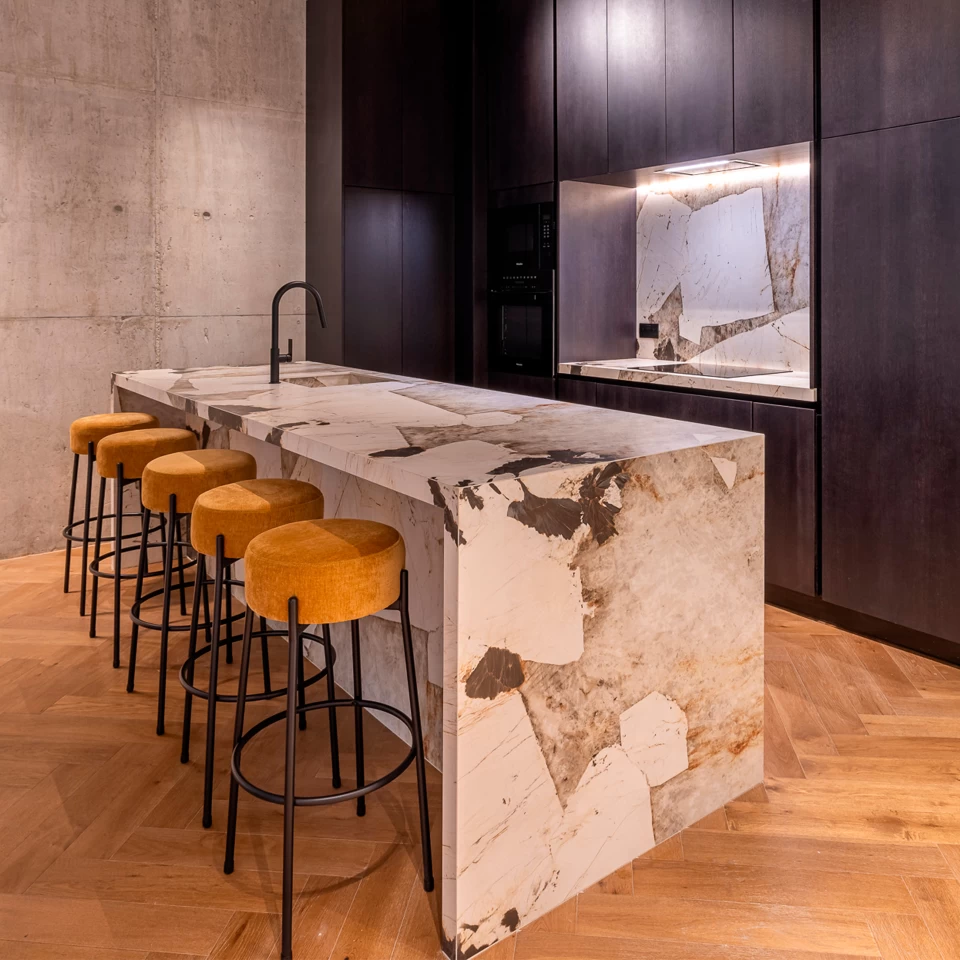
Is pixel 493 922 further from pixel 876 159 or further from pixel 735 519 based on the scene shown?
pixel 876 159

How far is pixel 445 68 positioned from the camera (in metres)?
5.19

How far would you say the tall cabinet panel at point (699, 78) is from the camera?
3.73 metres

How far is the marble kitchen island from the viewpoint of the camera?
66.4 inches

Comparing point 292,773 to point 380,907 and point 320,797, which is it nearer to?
point 320,797

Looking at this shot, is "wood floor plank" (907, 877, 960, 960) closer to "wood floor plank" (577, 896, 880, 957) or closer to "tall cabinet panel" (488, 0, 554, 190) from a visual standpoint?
"wood floor plank" (577, 896, 880, 957)

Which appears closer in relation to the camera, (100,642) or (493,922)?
(493,922)

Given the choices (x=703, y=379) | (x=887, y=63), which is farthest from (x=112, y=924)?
(x=887, y=63)

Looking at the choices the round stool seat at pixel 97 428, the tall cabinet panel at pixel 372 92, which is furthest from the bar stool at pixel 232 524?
the tall cabinet panel at pixel 372 92

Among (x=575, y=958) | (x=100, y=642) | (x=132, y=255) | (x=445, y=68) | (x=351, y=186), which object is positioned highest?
(x=445, y=68)

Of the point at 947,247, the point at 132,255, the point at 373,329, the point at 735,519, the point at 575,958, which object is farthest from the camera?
the point at 373,329

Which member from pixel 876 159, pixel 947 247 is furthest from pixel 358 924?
pixel 876 159

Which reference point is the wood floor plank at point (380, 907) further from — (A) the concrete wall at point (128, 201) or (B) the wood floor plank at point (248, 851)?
(A) the concrete wall at point (128, 201)

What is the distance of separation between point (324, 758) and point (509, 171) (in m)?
3.50

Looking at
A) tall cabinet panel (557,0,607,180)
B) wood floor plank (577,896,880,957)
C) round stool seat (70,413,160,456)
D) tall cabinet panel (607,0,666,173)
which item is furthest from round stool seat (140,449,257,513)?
tall cabinet panel (557,0,607,180)
